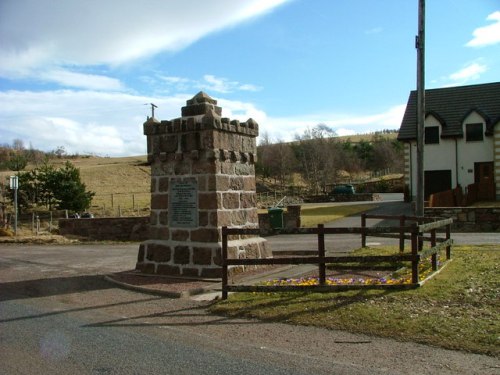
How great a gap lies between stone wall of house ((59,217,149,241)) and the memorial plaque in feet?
43.7

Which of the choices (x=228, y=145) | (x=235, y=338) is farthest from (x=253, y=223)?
(x=235, y=338)

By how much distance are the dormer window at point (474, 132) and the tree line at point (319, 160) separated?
23.1m

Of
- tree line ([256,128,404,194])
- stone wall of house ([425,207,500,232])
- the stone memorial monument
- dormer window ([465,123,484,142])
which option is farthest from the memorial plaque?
tree line ([256,128,404,194])

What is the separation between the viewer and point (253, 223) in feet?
38.0

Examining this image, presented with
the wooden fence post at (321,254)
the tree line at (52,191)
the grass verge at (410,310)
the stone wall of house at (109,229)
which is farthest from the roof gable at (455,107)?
the wooden fence post at (321,254)

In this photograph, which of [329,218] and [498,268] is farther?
[329,218]

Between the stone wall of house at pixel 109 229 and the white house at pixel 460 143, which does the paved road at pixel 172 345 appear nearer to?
the stone wall of house at pixel 109 229

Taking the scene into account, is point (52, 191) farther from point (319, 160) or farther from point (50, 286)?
point (319, 160)

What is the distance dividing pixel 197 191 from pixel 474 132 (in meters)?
27.6

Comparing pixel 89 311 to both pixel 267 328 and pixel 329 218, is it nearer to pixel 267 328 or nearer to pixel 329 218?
pixel 267 328

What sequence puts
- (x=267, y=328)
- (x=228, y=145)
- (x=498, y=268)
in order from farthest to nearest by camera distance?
(x=228, y=145), (x=498, y=268), (x=267, y=328)

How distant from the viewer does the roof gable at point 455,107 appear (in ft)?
110

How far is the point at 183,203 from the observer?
10719 mm

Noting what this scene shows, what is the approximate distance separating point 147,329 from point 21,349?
1.48 meters
